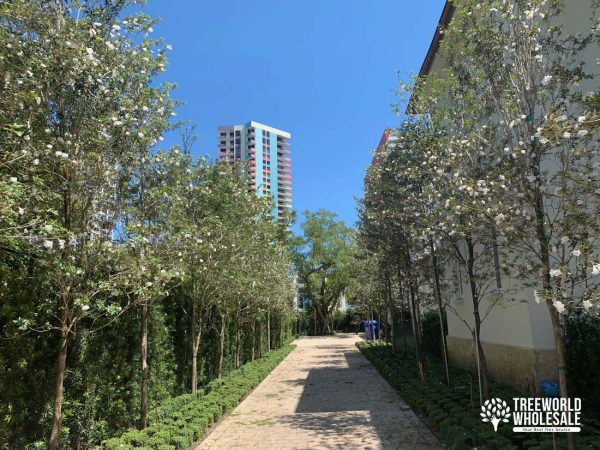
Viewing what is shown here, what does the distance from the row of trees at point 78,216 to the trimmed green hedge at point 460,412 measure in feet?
14.6

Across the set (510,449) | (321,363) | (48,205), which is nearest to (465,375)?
(510,449)

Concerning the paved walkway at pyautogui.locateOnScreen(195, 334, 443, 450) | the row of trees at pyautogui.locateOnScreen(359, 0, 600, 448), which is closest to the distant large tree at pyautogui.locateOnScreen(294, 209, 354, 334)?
the paved walkway at pyautogui.locateOnScreen(195, 334, 443, 450)

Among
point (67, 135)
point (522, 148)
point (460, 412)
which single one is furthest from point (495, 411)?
point (67, 135)

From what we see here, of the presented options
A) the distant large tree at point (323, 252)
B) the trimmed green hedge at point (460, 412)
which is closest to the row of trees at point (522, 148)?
the trimmed green hedge at point (460, 412)

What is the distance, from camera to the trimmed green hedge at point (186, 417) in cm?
636

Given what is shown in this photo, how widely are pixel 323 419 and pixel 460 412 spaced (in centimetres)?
264

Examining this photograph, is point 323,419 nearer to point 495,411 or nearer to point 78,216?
point 495,411

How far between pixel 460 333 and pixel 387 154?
20.2 feet

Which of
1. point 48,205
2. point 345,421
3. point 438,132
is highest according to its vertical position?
point 438,132

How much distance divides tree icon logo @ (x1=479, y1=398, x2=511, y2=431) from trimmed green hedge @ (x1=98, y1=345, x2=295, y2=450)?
4371 millimetres

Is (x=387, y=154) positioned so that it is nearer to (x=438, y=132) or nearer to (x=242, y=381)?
(x=438, y=132)

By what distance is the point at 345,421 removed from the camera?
8578 mm

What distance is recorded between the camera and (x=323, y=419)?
29.1ft

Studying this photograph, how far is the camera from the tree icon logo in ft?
22.1
